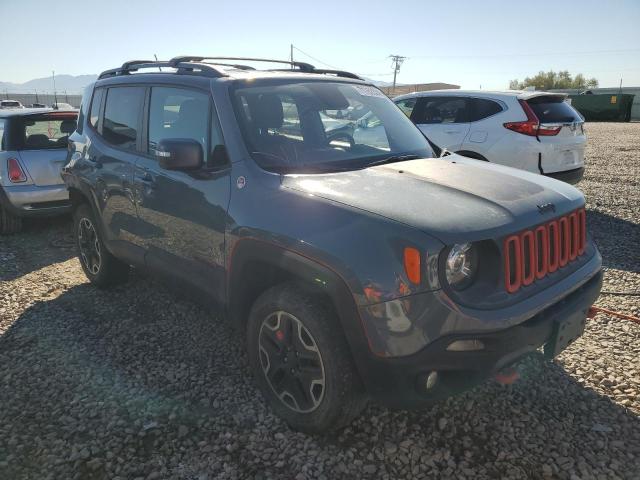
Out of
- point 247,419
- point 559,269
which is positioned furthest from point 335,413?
point 559,269

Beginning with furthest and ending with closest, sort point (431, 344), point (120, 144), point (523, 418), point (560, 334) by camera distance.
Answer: point (120, 144)
point (523, 418)
point (560, 334)
point (431, 344)

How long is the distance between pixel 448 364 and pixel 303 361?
77cm

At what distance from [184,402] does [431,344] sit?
5.42ft

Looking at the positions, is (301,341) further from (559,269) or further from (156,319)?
(156,319)

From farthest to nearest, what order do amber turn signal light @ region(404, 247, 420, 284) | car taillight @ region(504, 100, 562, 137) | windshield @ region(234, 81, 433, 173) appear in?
car taillight @ region(504, 100, 562, 137) < windshield @ region(234, 81, 433, 173) < amber turn signal light @ region(404, 247, 420, 284)

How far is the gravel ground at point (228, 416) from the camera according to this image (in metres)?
2.48

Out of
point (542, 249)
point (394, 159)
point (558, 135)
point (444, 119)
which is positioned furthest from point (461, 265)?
point (444, 119)

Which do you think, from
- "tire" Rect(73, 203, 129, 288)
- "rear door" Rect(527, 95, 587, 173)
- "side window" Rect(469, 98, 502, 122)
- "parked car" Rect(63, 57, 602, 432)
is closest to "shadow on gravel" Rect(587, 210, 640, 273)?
"rear door" Rect(527, 95, 587, 173)

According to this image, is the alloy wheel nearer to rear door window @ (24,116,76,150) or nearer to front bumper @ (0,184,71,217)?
front bumper @ (0,184,71,217)

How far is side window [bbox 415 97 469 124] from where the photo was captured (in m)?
7.40

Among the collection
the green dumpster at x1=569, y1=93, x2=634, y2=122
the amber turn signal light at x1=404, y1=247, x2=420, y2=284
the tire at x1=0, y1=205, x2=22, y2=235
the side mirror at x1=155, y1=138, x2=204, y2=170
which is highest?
the green dumpster at x1=569, y1=93, x2=634, y2=122

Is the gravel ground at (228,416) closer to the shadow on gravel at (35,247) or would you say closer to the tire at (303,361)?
the tire at (303,361)

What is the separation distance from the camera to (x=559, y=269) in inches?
103

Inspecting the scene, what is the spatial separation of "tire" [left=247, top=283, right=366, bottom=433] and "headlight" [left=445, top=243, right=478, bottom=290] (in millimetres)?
592
